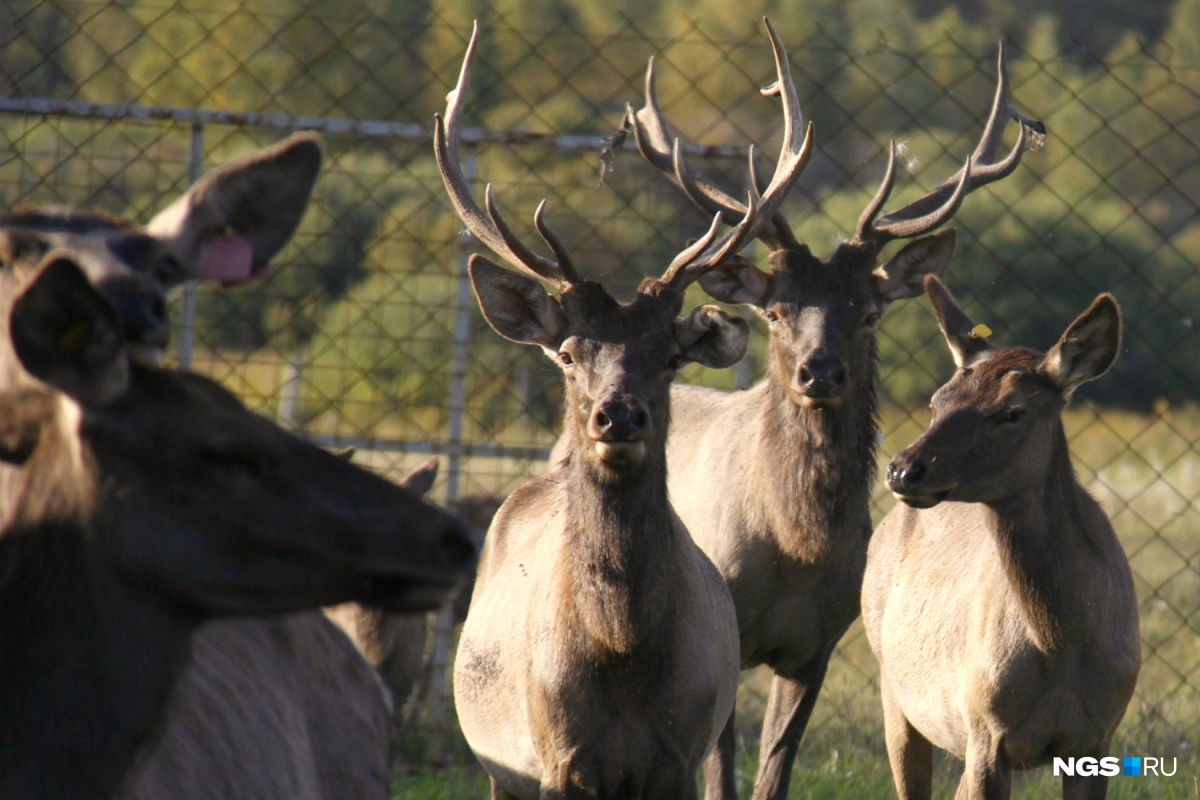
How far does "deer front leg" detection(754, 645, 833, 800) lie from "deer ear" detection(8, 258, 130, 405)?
15.2ft

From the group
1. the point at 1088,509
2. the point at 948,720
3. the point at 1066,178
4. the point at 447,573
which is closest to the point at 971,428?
the point at 1088,509

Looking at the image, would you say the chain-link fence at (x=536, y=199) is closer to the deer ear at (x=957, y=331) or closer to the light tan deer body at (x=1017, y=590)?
the deer ear at (x=957, y=331)

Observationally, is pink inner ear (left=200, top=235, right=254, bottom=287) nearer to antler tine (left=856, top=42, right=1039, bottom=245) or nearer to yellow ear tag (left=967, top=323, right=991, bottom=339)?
yellow ear tag (left=967, top=323, right=991, bottom=339)

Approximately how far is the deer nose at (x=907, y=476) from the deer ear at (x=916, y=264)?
5.44ft

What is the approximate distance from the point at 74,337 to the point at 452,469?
5242 mm

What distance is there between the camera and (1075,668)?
5520mm

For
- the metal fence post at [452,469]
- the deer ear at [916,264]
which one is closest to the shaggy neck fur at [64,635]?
the metal fence post at [452,469]

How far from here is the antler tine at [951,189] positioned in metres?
6.91

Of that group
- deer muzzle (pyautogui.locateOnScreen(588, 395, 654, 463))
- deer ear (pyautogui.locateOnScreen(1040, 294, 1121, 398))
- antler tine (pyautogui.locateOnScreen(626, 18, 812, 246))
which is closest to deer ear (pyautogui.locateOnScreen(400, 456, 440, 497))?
antler tine (pyautogui.locateOnScreen(626, 18, 812, 246))

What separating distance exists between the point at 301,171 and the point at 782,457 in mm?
4255

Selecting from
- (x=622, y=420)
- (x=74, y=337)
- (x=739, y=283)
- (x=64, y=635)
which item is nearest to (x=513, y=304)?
(x=622, y=420)

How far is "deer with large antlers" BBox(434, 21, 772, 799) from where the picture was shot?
16.5 ft

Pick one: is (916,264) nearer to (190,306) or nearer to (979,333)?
(979,333)

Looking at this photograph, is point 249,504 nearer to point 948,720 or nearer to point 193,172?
point 948,720
